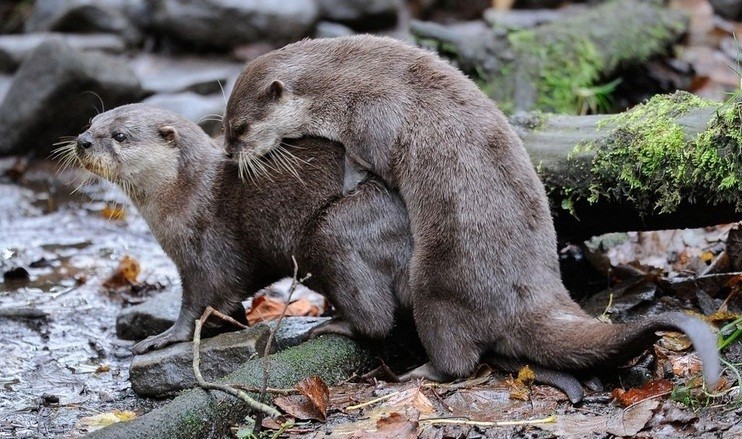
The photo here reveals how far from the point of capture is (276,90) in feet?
13.5

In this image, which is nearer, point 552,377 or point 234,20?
point 552,377

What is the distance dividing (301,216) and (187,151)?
687 mm

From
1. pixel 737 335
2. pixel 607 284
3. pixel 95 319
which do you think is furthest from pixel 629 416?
pixel 95 319

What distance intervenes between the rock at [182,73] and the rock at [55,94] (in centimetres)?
53

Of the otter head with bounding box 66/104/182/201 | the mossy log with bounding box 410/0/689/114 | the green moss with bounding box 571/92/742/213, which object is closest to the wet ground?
the otter head with bounding box 66/104/182/201

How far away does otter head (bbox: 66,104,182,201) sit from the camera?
4.27m

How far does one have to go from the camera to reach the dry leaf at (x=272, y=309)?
4.91 m

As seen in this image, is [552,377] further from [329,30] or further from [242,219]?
[329,30]

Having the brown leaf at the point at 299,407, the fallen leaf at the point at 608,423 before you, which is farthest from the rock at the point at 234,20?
the fallen leaf at the point at 608,423

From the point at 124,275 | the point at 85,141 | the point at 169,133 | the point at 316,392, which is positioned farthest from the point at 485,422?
the point at 124,275

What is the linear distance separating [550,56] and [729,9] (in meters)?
2.68

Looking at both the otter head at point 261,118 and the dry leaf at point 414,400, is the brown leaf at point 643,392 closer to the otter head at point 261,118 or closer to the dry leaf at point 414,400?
the dry leaf at point 414,400

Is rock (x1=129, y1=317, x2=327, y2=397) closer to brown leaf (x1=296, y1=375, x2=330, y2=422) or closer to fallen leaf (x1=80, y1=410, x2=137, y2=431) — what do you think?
fallen leaf (x1=80, y1=410, x2=137, y2=431)

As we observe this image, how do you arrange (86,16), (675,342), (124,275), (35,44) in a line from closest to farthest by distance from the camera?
(675,342)
(124,275)
(35,44)
(86,16)
